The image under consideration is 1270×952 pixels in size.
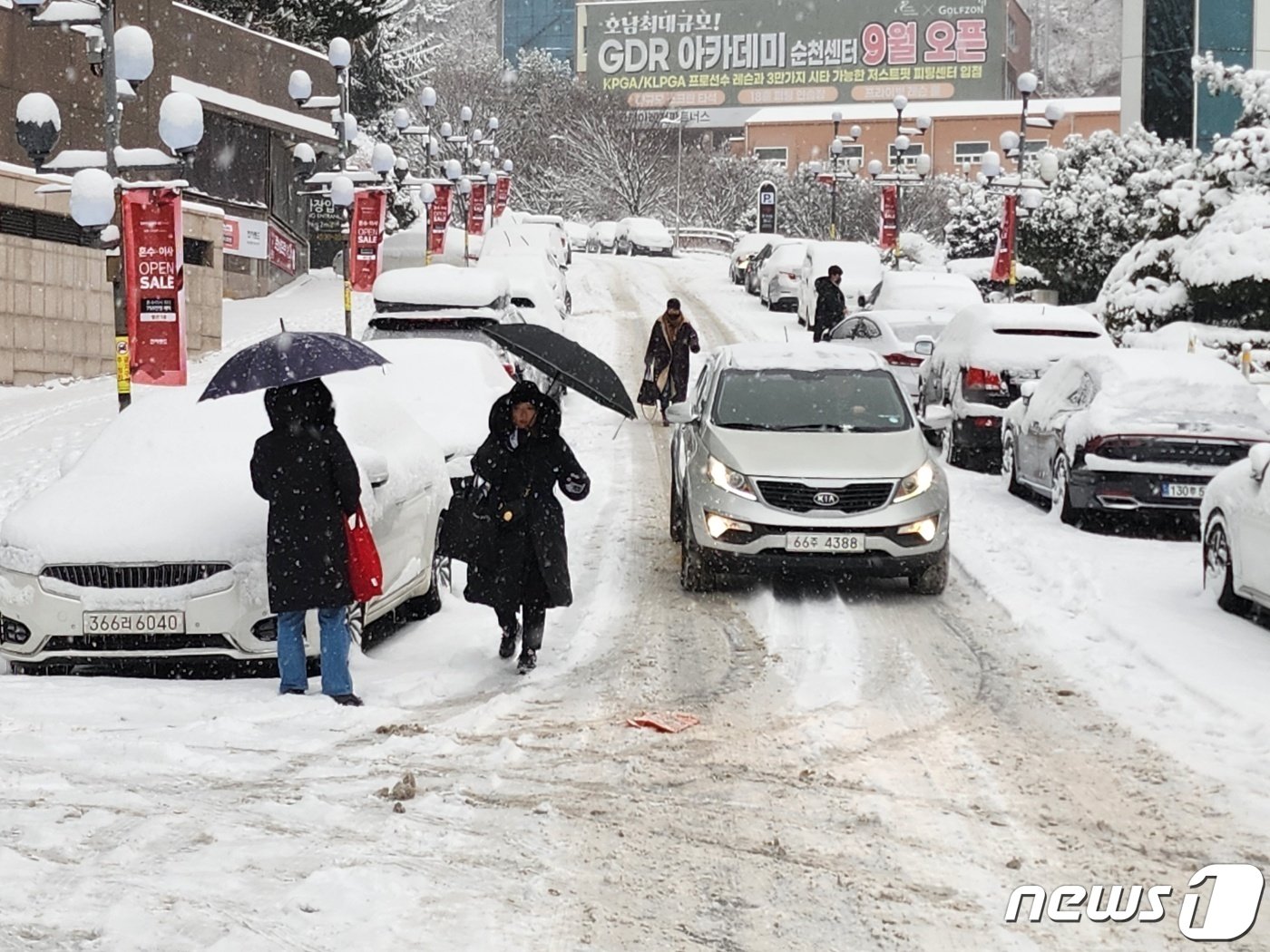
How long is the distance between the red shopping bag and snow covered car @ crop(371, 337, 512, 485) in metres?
4.36

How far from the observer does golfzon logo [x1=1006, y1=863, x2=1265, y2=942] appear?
5.09 metres

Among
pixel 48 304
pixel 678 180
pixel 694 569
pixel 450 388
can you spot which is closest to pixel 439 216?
pixel 48 304

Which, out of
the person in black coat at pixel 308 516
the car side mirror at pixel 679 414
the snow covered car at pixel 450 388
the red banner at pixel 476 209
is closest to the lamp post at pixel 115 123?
the snow covered car at pixel 450 388

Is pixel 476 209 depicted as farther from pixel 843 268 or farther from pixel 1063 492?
pixel 1063 492

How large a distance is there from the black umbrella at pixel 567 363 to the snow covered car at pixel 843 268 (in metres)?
25.3

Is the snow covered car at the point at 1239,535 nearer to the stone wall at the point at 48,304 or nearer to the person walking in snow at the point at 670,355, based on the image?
the person walking in snow at the point at 670,355

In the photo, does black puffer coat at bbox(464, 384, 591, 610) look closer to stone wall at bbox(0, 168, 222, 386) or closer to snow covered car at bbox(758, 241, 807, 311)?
stone wall at bbox(0, 168, 222, 386)

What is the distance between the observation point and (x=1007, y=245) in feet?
110

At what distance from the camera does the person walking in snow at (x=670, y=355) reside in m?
20.7

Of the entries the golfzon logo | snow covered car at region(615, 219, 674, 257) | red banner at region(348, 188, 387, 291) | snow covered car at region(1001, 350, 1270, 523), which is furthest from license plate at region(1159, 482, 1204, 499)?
snow covered car at region(615, 219, 674, 257)

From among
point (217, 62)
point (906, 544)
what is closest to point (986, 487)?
point (906, 544)

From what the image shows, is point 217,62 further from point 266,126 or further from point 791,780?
point 791,780

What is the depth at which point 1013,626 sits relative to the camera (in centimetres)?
1026

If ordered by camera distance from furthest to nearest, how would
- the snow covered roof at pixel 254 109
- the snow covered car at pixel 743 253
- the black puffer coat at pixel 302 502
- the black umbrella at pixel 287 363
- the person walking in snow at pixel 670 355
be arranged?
the snow covered car at pixel 743 253 → the snow covered roof at pixel 254 109 → the person walking in snow at pixel 670 355 → the black puffer coat at pixel 302 502 → the black umbrella at pixel 287 363
